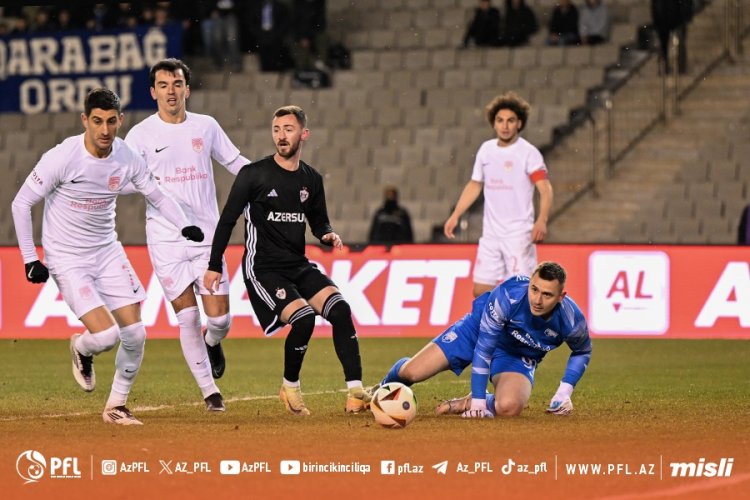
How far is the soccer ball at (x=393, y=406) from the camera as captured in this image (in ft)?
30.3

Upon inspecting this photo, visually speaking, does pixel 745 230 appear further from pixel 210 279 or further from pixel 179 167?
pixel 210 279

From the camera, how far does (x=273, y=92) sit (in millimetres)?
23250

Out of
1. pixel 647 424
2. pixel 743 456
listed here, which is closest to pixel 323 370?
pixel 647 424

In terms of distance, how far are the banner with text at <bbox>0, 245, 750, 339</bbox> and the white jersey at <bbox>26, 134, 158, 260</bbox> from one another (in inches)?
274

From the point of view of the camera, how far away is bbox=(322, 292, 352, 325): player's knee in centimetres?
985

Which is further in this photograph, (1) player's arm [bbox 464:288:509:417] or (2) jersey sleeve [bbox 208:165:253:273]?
(2) jersey sleeve [bbox 208:165:253:273]

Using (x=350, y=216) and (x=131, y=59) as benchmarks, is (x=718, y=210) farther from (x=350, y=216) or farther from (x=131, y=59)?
(x=131, y=59)

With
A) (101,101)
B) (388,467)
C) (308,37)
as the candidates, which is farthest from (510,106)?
(308,37)

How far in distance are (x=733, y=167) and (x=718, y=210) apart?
742 millimetres

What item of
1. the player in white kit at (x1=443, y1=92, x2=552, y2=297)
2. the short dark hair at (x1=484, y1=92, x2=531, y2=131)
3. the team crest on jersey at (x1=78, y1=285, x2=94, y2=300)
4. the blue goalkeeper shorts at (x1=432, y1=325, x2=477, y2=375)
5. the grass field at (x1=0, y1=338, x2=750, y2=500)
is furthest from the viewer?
the player in white kit at (x1=443, y1=92, x2=552, y2=297)

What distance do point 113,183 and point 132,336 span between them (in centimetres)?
96

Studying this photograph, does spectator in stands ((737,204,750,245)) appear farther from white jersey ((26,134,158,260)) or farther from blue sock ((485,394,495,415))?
white jersey ((26,134,158,260))

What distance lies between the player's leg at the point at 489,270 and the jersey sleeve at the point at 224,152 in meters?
2.94

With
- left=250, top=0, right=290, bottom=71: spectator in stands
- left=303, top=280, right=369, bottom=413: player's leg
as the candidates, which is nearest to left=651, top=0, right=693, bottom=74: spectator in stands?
left=250, top=0, right=290, bottom=71: spectator in stands
